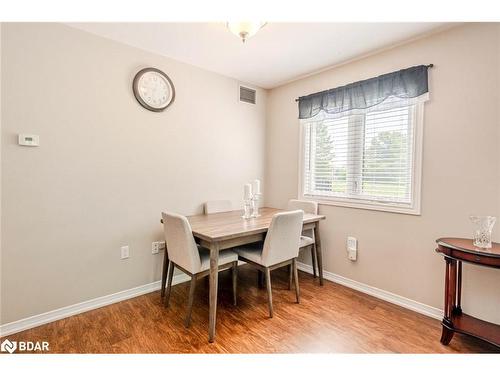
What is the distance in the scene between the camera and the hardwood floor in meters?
1.69

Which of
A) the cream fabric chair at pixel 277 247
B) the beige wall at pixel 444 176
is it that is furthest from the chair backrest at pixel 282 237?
the beige wall at pixel 444 176

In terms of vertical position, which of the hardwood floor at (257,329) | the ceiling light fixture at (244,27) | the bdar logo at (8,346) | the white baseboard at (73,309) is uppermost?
the ceiling light fixture at (244,27)

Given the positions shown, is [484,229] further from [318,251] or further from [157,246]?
[157,246]

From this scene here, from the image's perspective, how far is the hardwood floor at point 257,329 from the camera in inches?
66.4

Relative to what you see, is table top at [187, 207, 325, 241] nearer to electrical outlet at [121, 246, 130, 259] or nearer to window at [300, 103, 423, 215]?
window at [300, 103, 423, 215]

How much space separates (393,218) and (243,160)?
5.97ft

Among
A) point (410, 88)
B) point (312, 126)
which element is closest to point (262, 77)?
point (312, 126)

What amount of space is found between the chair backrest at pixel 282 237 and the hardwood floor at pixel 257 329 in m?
0.48

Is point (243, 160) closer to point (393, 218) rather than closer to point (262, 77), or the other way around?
point (262, 77)

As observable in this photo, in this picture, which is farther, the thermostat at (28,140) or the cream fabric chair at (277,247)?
the cream fabric chair at (277,247)

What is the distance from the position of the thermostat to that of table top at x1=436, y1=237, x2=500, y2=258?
3023mm

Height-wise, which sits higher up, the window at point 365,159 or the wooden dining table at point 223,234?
the window at point 365,159

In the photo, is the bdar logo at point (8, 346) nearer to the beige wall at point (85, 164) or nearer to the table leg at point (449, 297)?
the beige wall at point (85, 164)

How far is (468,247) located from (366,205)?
0.95m
